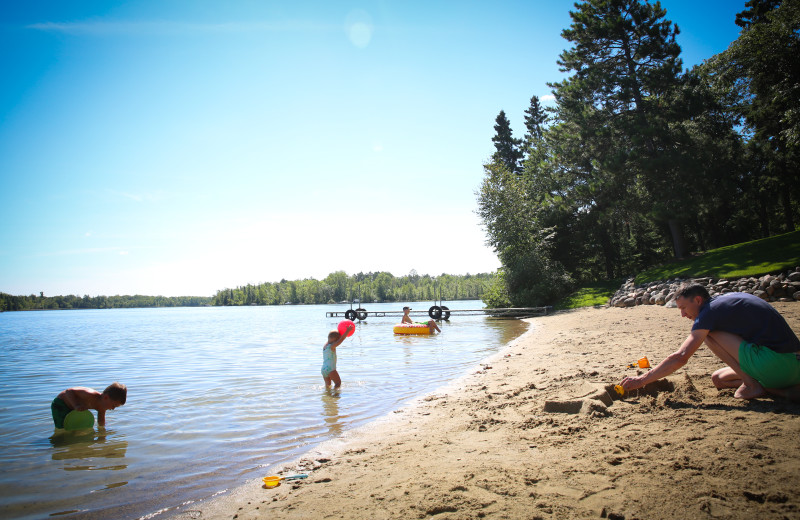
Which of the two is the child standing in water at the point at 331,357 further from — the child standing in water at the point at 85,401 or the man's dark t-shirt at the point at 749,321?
the man's dark t-shirt at the point at 749,321

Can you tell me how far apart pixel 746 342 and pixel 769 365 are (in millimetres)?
272

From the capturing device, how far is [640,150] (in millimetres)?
26938

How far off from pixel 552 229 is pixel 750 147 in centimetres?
1861

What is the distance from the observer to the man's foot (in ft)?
14.0

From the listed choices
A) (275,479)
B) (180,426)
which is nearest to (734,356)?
(275,479)

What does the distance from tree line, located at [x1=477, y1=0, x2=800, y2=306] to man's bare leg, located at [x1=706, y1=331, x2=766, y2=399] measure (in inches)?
882

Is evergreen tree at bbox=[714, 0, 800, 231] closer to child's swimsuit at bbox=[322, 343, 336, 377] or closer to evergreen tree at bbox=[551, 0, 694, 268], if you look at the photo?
evergreen tree at bbox=[551, 0, 694, 268]

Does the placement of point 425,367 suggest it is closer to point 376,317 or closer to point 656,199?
point 656,199

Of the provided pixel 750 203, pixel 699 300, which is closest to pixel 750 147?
pixel 750 203

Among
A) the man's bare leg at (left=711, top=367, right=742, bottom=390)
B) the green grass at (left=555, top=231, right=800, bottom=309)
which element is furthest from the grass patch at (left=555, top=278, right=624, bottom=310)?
the man's bare leg at (left=711, top=367, right=742, bottom=390)

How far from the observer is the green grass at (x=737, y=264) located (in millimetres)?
18734

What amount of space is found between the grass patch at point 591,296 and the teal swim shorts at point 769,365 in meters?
25.2

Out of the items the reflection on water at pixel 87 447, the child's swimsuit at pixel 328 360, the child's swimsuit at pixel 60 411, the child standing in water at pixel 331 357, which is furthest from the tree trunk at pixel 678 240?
the child's swimsuit at pixel 60 411

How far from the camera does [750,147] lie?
35.5 metres
